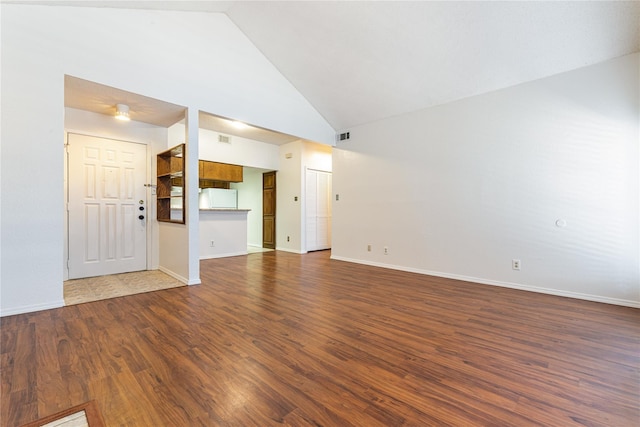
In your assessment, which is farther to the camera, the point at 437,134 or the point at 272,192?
the point at 272,192

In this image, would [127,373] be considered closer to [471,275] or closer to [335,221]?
[471,275]

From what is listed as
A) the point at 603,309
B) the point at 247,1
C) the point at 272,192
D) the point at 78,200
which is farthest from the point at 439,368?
the point at 272,192

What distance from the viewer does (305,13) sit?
348 cm

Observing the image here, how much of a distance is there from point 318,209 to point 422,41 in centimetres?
424

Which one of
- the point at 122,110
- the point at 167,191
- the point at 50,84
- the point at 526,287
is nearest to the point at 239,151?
the point at 167,191

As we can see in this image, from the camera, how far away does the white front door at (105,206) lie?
3.87 meters

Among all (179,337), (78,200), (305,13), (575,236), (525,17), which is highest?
(305,13)

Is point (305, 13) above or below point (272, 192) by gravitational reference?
above

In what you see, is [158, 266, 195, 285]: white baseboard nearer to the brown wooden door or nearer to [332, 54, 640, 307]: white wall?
the brown wooden door

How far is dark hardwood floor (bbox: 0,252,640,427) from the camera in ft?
4.45

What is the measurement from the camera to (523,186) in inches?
139

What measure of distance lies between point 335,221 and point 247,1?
3876 mm

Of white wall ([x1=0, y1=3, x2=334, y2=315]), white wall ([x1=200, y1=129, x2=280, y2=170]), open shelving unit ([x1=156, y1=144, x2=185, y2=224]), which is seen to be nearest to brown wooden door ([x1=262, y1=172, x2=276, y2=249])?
white wall ([x1=200, y1=129, x2=280, y2=170])

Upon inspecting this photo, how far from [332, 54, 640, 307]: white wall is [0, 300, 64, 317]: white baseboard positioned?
4337 millimetres
